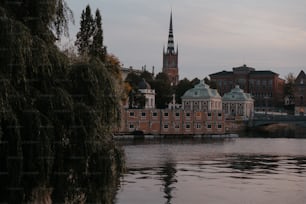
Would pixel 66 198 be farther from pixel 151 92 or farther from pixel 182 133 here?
pixel 151 92

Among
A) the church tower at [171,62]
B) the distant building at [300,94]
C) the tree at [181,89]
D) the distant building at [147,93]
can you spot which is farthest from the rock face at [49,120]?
the church tower at [171,62]

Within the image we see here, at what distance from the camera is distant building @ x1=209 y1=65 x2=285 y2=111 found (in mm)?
139375

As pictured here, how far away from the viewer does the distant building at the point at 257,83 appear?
139 metres

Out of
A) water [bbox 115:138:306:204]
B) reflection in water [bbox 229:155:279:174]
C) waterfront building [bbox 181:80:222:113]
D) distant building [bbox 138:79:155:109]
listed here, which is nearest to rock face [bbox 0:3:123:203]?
water [bbox 115:138:306:204]

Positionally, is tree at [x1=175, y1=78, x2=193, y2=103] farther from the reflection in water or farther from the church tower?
the reflection in water

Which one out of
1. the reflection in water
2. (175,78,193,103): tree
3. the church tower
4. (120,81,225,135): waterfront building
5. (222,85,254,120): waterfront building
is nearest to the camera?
the reflection in water

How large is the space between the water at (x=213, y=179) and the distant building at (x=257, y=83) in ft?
302

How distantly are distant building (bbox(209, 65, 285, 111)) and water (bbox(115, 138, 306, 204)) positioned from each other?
302 feet

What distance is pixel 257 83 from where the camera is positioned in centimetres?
14175

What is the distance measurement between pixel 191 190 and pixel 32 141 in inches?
582

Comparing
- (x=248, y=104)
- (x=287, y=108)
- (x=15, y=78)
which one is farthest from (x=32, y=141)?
(x=287, y=108)

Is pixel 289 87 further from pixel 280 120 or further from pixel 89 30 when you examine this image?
pixel 89 30

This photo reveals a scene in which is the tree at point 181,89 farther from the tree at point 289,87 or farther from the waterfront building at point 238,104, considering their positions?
the tree at point 289,87

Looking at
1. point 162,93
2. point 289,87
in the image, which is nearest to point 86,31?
point 162,93
